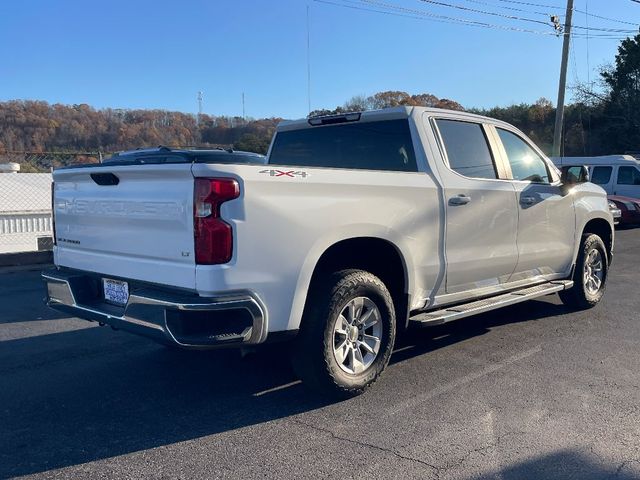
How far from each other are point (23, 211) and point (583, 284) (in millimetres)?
12081

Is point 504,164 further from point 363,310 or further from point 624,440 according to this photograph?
point 624,440

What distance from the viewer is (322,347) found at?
167 inches

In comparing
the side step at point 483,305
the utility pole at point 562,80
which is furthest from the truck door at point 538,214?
the utility pole at point 562,80

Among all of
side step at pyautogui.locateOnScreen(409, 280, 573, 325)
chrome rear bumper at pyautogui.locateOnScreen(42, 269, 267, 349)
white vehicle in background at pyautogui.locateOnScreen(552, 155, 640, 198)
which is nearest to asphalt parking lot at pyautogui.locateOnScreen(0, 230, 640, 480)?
side step at pyautogui.locateOnScreen(409, 280, 573, 325)

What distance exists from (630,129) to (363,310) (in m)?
35.5

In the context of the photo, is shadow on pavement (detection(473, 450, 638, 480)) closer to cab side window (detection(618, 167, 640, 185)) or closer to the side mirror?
the side mirror

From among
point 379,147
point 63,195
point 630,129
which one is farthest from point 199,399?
point 630,129

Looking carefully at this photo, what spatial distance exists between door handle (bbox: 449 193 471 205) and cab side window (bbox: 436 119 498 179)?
0.78ft

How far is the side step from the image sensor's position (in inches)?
196

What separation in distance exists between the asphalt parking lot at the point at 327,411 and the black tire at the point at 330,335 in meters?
0.16

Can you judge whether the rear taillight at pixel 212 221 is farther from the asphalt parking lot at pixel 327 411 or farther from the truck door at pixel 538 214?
the truck door at pixel 538 214

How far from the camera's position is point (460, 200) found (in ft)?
17.3

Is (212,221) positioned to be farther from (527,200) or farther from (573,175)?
(573,175)

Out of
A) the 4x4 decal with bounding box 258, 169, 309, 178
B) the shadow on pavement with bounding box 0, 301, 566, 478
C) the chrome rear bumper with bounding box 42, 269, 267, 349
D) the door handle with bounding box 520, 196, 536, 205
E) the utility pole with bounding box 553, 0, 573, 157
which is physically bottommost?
the shadow on pavement with bounding box 0, 301, 566, 478
